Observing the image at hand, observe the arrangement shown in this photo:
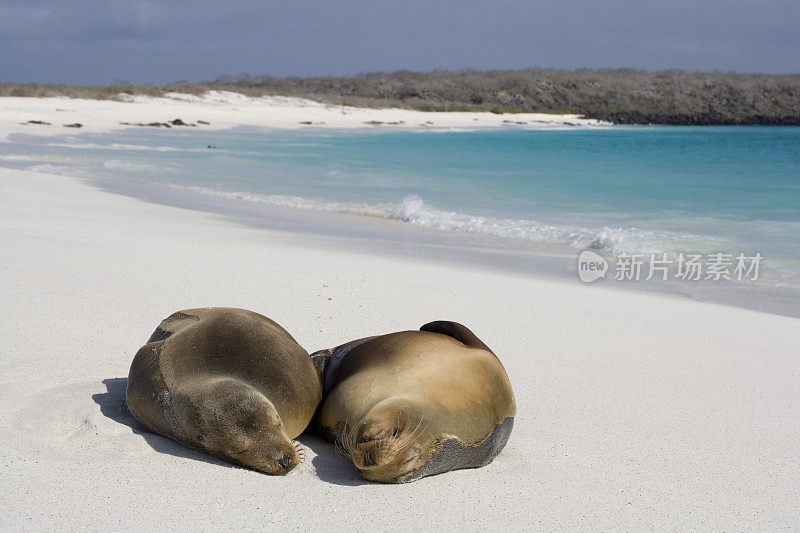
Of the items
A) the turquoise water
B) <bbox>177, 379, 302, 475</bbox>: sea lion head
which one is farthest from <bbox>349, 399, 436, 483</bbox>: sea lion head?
the turquoise water

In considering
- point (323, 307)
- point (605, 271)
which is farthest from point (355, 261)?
point (605, 271)

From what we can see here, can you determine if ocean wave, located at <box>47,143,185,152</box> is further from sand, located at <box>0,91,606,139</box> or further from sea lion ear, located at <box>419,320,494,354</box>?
sea lion ear, located at <box>419,320,494,354</box>

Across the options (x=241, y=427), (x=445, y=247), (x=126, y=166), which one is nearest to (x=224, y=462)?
(x=241, y=427)

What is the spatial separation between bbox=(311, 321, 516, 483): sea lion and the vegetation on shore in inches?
2345

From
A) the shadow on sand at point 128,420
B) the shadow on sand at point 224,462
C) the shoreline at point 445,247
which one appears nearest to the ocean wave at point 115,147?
the shoreline at point 445,247

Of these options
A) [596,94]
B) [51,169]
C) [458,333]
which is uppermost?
[596,94]

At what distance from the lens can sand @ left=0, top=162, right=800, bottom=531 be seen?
2664 millimetres

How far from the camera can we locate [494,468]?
120 inches

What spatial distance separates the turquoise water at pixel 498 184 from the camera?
10.8m

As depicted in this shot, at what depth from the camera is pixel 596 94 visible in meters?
80.6

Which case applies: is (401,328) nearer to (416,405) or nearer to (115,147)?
(416,405)

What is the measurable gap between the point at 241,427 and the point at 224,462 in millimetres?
189

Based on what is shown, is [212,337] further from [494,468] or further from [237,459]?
[494,468]

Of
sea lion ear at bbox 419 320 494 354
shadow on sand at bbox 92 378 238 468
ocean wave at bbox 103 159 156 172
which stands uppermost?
sea lion ear at bbox 419 320 494 354
